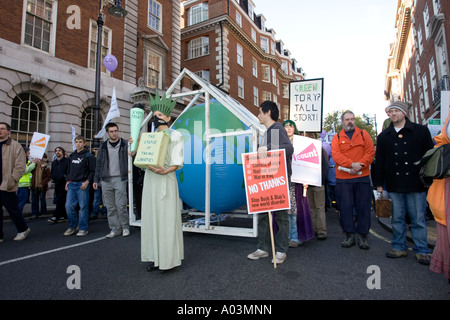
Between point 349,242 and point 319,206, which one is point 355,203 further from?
point 319,206

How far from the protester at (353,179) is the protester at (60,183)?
6602 mm

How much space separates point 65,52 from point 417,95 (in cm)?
2613

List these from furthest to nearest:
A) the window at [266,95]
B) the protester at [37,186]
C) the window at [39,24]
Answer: the window at [266,95]
the window at [39,24]
the protester at [37,186]

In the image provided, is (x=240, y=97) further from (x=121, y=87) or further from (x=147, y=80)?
(x=121, y=87)

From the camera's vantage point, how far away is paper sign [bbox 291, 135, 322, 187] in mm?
4559

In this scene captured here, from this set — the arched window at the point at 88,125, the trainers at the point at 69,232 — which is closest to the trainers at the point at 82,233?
the trainers at the point at 69,232

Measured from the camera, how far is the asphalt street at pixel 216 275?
2.57 meters

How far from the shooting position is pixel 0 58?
1036cm

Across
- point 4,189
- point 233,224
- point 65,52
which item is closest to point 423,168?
point 233,224

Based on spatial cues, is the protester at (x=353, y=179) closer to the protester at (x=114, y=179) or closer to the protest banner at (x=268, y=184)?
the protest banner at (x=268, y=184)

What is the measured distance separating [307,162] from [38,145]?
703 cm

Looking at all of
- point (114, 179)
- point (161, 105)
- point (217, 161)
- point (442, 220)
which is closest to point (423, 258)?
point (442, 220)

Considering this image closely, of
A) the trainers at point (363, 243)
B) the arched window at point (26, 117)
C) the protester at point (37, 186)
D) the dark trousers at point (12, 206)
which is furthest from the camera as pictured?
the arched window at point (26, 117)

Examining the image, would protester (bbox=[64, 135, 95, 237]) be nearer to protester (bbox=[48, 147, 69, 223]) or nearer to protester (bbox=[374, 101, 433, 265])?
protester (bbox=[48, 147, 69, 223])
